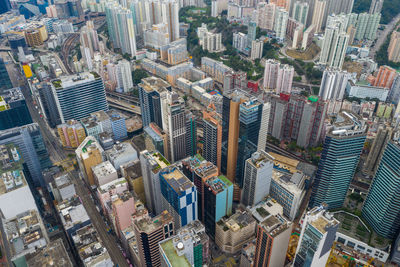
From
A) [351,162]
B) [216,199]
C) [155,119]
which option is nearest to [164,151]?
[155,119]

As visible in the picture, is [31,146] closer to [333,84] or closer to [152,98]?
[152,98]

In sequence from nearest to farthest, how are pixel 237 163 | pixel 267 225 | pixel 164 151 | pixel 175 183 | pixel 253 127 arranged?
1. pixel 267 225
2. pixel 175 183
3. pixel 253 127
4. pixel 237 163
5. pixel 164 151

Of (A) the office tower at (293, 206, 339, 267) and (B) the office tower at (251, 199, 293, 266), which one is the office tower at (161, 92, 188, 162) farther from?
(A) the office tower at (293, 206, 339, 267)

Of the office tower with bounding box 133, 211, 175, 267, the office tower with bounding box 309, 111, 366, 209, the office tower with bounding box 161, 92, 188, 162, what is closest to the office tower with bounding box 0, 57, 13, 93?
the office tower with bounding box 161, 92, 188, 162

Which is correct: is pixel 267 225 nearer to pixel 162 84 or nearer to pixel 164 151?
pixel 164 151

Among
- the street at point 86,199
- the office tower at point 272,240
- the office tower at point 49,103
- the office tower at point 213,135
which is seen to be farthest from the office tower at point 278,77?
the office tower at point 49,103
